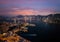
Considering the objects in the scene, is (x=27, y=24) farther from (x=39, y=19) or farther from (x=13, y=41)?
(x=13, y=41)

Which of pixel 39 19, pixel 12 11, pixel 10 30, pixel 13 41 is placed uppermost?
A: pixel 12 11

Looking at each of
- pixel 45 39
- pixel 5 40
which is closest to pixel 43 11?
pixel 45 39

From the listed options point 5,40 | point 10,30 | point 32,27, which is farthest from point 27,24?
point 5,40

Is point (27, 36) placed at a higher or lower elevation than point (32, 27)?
lower

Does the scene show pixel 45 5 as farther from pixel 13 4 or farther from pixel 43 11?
pixel 13 4

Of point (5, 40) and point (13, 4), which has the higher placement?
point (13, 4)

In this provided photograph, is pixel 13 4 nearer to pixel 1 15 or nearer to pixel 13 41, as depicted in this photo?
pixel 1 15
